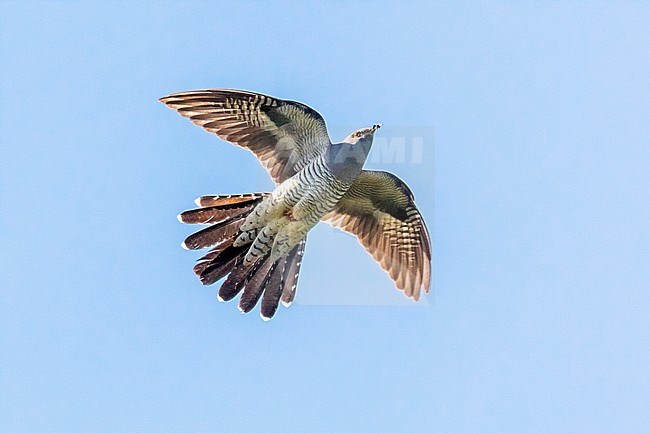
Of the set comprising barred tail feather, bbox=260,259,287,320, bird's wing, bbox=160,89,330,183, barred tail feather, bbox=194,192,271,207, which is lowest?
barred tail feather, bbox=260,259,287,320

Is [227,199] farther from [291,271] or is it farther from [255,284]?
[291,271]

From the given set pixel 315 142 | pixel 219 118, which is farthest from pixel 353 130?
pixel 219 118

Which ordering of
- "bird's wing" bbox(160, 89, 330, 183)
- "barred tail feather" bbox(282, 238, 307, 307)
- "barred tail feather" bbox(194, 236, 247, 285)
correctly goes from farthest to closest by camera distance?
"barred tail feather" bbox(282, 238, 307, 307) < "barred tail feather" bbox(194, 236, 247, 285) < "bird's wing" bbox(160, 89, 330, 183)

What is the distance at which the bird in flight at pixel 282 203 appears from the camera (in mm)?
10891

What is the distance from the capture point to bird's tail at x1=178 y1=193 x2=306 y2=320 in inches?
439

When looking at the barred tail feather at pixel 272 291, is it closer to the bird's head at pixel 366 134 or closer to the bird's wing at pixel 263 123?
the bird's wing at pixel 263 123

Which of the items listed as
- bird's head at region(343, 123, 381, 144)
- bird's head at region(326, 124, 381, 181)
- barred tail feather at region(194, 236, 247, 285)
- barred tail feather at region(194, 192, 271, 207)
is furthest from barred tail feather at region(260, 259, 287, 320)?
bird's head at region(343, 123, 381, 144)

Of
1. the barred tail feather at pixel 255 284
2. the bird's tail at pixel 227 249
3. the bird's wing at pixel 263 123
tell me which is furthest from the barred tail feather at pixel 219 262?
the bird's wing at pixel 263 123

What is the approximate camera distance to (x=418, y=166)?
1152 cm

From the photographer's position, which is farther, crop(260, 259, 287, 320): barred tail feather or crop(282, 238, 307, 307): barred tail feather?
crop(282, 238, 307, 307): barred tail feather

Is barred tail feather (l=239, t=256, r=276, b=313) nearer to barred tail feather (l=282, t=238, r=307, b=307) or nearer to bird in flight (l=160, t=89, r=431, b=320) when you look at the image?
bird in flight (l=160, t=89, r=431, b=320)

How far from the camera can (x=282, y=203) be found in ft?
36.1

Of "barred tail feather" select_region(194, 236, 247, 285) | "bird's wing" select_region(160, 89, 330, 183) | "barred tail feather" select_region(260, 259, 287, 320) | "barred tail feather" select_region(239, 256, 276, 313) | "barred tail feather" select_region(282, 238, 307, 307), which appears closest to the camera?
"bird's wing" select_region(160, 89, 330, 183)

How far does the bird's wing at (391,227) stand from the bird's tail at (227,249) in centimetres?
89
